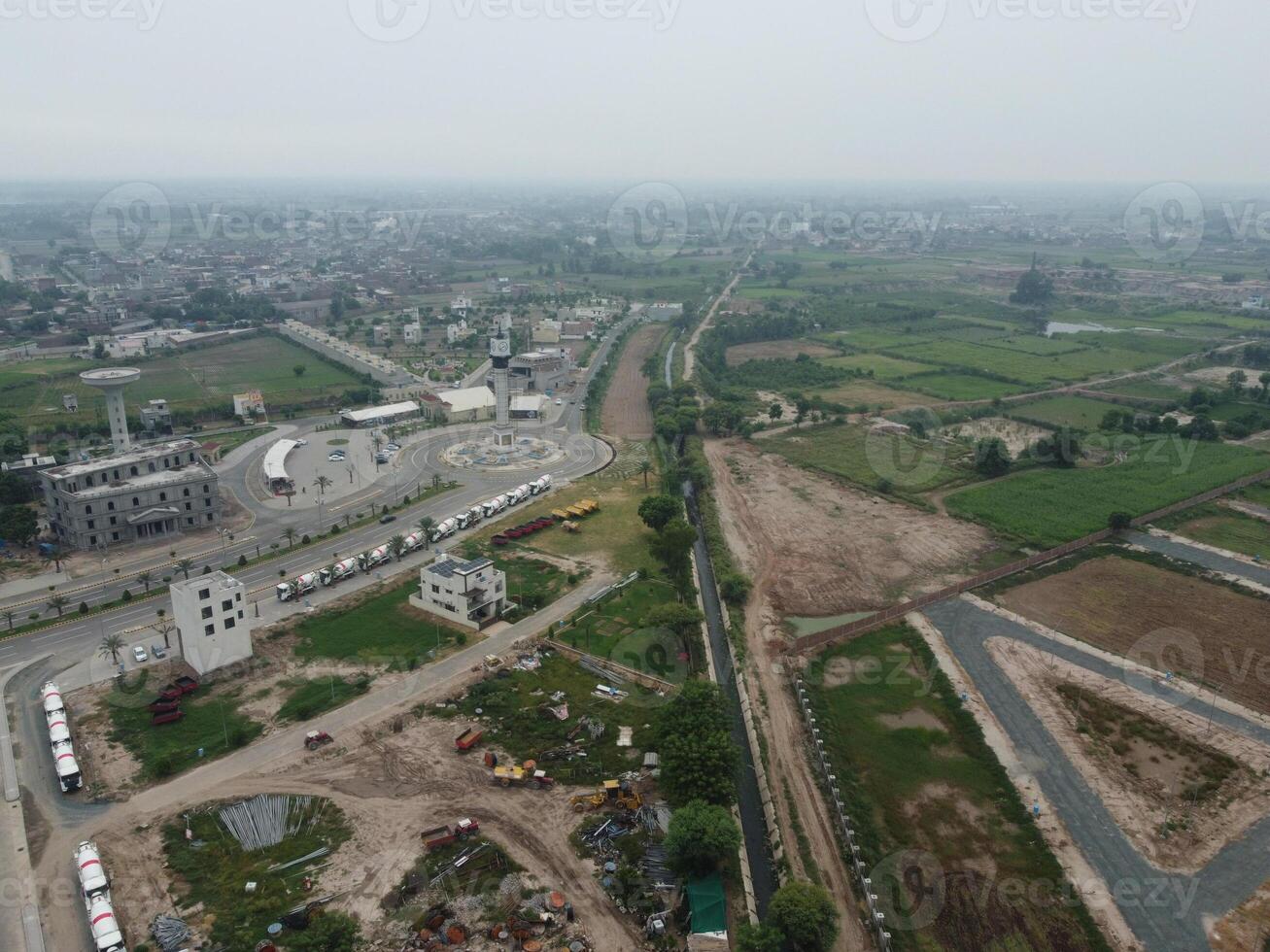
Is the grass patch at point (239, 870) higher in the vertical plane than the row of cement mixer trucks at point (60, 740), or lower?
lower

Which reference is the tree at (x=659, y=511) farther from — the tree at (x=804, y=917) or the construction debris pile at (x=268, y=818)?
the tree at (x=804, y=917)

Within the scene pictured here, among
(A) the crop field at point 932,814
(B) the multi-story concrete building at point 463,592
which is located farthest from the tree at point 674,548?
(A) the crop field at point 932,814

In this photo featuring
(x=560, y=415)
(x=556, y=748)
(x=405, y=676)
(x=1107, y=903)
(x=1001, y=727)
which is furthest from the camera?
(x=560, y=415)

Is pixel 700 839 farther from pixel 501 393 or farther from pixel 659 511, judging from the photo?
pixel 501 393

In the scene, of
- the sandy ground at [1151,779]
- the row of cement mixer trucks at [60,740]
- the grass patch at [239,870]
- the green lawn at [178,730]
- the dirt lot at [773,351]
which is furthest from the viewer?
the dirt lot at [773,351]

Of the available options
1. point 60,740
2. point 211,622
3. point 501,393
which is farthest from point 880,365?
point 60,740

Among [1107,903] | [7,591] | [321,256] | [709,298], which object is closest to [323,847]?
[1107,903]

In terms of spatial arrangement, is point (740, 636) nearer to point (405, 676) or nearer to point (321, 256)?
point (405, 676)

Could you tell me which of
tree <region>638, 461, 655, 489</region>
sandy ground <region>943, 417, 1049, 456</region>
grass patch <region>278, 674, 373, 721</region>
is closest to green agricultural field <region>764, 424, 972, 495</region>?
sandy ground <region>943, 417, 1049, 456</region>
